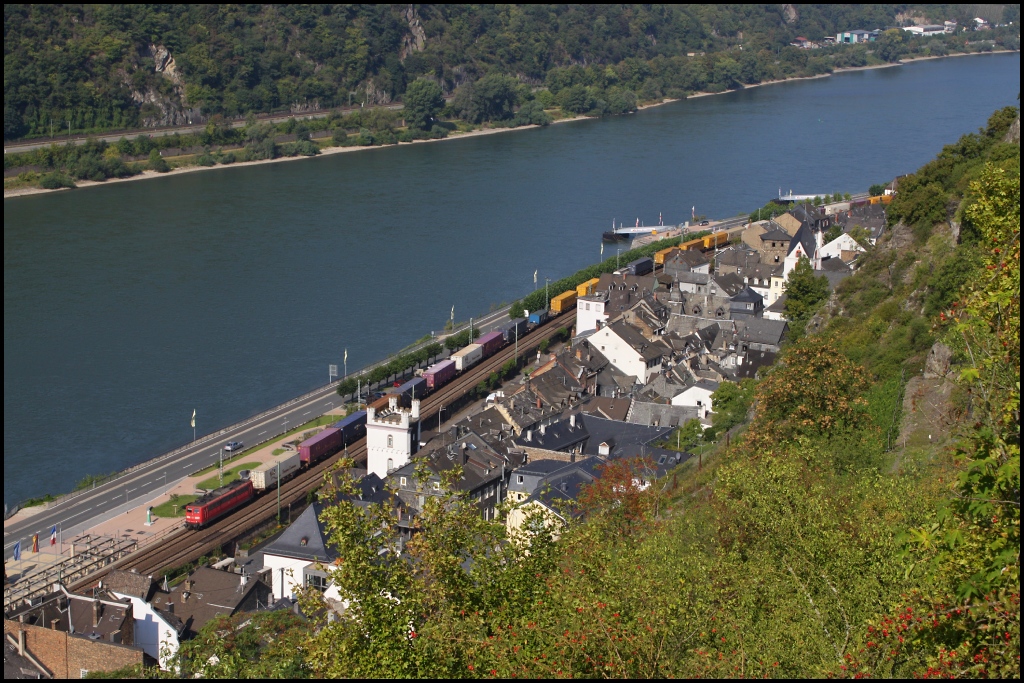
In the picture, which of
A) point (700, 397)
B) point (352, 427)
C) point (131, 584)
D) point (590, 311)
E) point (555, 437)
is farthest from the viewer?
point (590, 311)

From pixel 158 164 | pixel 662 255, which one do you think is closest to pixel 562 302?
pixel 662 255

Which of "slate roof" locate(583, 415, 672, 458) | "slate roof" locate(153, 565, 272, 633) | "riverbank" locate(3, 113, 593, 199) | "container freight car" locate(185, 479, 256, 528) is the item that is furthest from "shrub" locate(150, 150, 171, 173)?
"slate roof" locate(153, 565, 272, 633)

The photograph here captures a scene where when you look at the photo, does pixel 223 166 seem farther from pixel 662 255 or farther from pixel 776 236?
pixel 776 236

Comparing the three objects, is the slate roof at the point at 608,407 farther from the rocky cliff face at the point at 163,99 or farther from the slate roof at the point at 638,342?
the rocky cliff face at the point at 163,99

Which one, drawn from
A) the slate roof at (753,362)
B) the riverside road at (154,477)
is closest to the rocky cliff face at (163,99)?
the riverside road at (154,477)

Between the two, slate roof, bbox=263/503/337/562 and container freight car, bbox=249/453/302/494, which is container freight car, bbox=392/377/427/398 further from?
slate roof, bbox=263/503/337/562
